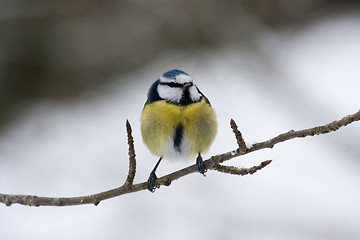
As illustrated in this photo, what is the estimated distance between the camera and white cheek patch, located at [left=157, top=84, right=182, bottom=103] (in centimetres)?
237

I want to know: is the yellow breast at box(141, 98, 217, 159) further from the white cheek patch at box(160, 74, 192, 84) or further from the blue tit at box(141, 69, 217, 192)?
the white cheek patch at box(160, 74, 192, 84)

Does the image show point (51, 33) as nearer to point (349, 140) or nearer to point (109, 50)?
point (109, 50)

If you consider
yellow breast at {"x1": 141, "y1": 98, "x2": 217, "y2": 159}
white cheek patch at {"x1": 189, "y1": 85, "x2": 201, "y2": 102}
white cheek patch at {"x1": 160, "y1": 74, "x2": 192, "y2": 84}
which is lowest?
yellow breast at {"x1": 141, "y1": 98, "x2": 217, "y2": 159}

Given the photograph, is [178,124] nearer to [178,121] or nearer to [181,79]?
[178,121]

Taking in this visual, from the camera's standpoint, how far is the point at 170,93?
240 centimetres

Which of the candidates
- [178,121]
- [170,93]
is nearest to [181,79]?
[170,93]

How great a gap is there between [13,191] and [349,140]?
8.70ft

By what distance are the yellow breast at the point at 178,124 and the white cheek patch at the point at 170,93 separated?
0.10 feet

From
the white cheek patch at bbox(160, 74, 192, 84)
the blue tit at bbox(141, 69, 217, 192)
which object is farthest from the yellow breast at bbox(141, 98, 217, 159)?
the white cheek patch at bbox(160, 74, 192, 84)

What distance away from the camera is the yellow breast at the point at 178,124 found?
91.7 inches

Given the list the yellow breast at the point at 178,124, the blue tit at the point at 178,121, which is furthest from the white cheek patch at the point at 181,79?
the yellow breast at the point at 178,124

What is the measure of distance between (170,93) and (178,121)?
0.55ft

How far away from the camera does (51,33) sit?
5.31 meters

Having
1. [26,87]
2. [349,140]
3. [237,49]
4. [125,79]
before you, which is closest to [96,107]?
[125,79]
